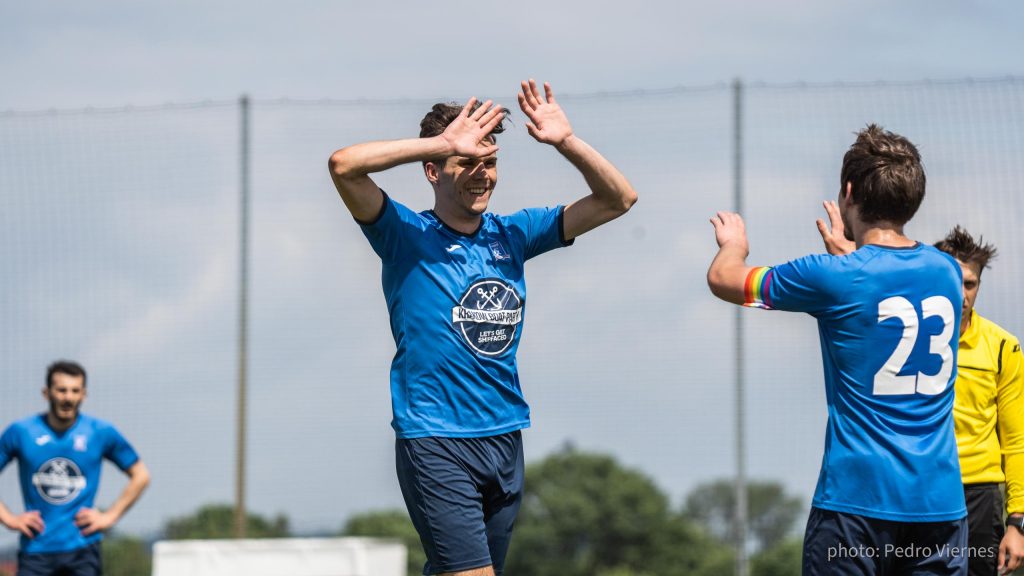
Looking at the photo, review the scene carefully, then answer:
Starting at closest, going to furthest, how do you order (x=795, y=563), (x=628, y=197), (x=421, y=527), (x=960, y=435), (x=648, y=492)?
(x=421, y=527), (x=628, y=197), (x=960, y=435), (x=795, y=563), (x=648, y=492)

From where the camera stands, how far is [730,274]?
3.71m

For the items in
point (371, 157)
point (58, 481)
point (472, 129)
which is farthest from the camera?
point (58, 481)

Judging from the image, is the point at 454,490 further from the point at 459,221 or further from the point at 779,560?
the point at 779,560

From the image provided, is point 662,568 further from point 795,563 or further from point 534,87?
point 534,87

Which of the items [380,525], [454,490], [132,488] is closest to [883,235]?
[454,490]

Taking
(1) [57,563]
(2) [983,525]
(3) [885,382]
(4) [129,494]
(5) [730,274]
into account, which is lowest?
(1) [57,563]

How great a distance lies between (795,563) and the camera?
912 centimetres

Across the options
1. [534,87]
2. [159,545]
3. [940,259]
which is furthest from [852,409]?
[159,545]

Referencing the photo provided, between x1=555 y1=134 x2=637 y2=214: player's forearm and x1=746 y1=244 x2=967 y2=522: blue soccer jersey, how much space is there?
1082 mm

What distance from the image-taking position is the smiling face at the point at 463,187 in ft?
14.3

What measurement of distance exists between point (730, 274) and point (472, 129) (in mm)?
1042

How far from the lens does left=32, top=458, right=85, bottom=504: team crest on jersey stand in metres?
8.48

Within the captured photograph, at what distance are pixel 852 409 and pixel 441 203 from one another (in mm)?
1654

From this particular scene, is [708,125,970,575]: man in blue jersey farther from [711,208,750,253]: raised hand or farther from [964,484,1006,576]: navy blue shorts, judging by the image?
[964,484,1006,576]: navy blue shorts
